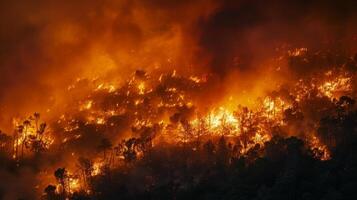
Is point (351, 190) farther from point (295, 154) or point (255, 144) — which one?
point (255, 144)

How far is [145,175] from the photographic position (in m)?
198

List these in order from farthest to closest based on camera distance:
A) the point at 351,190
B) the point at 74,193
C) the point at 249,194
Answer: the point at 74,193
the point at 249,194
the point at 351,190

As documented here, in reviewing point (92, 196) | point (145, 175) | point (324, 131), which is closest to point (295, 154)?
point (324, 131)

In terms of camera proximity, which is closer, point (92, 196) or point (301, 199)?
point (301, 199)

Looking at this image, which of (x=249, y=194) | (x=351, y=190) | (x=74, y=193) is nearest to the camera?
(x=351, y=190)

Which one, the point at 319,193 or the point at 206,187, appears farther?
the point at 206,187

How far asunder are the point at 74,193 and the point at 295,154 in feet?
169

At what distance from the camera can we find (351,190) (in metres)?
174

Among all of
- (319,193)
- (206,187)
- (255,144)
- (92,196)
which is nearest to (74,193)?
(92,196)

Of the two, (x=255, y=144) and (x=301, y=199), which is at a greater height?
(x=255, y=144)

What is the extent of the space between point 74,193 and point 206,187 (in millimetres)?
31232

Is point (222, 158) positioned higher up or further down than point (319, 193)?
higher up

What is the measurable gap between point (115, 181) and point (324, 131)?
48974 millimetres

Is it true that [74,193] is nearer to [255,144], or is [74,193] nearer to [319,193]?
[255,144]
